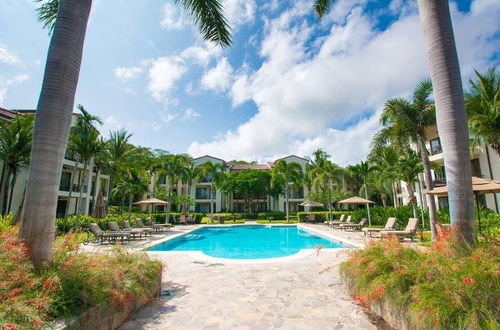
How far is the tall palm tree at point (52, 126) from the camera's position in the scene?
139 inches

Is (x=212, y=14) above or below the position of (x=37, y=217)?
above

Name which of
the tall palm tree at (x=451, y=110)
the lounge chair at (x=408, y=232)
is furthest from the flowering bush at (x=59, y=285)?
the lounge chair at (x=408, y=232)

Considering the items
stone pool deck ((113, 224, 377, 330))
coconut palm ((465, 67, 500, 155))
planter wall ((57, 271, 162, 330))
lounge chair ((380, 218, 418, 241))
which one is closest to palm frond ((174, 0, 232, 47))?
stone pool deck ((113, 224, 377, 330))

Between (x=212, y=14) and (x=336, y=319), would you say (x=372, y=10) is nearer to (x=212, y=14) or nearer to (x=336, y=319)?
(x=212, y=14)

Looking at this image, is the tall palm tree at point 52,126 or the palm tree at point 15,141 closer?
the tall palm tree at point 52,126

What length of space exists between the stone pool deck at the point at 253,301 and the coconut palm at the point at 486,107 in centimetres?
1091

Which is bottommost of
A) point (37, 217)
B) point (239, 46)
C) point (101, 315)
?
point (101, 315)

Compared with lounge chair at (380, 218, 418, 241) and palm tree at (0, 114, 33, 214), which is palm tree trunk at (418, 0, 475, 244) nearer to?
lounge chair at (380, 218, 418, 241)

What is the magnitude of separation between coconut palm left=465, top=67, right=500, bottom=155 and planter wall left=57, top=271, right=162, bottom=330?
15609mm

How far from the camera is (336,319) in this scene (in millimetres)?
3963

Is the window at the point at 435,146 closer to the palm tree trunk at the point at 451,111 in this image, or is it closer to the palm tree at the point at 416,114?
the palm tree at the point at 416,114

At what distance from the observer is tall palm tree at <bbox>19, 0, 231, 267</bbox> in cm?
354

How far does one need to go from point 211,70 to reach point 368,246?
383 inches

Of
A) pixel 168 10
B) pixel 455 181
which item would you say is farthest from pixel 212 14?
pixel 455 181
